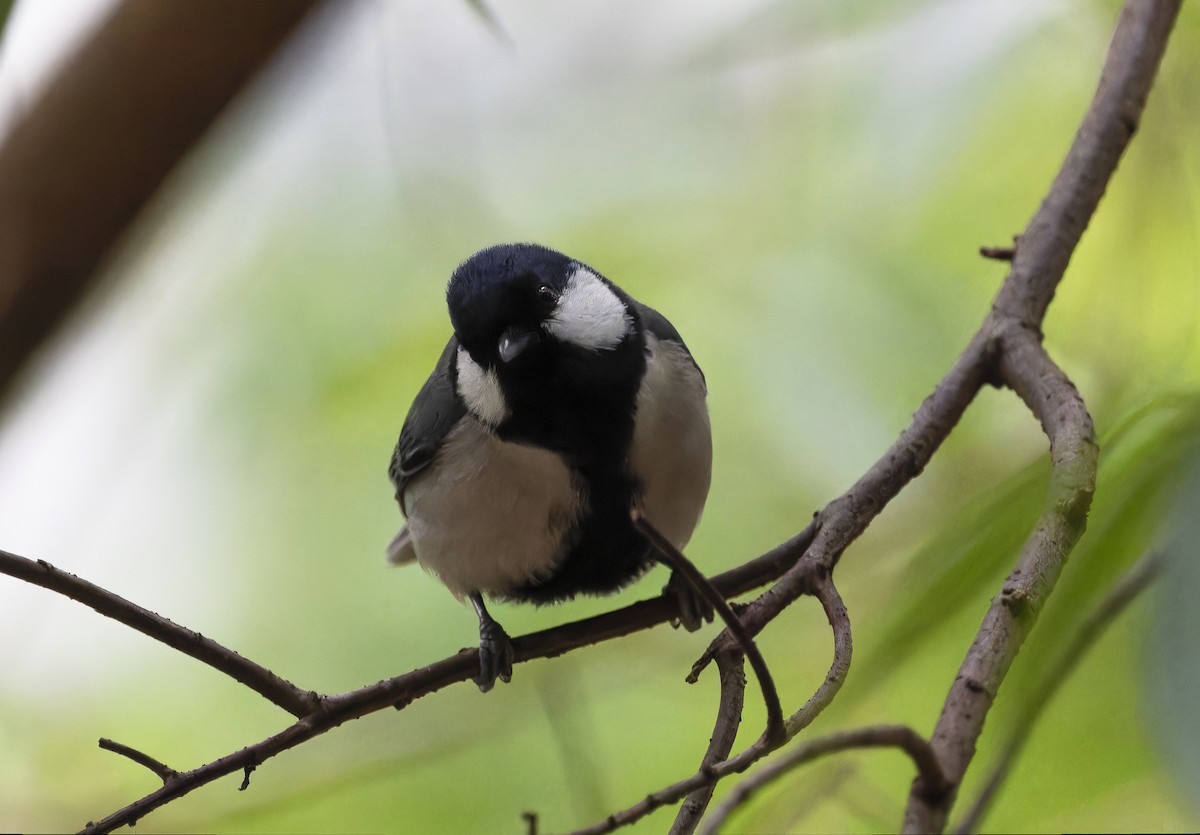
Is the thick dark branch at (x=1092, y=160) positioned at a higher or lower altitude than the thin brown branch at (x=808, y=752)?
higher

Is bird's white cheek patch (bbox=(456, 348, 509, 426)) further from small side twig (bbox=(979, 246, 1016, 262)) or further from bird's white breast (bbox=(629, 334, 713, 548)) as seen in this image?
small side twig (bbox=(979, 246, 1016, 262))

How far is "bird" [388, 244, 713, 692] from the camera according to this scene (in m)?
0.87

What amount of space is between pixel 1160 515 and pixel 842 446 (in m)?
0.67

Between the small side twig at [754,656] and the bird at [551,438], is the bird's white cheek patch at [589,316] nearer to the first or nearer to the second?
the bird at [551,438]

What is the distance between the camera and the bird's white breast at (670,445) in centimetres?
92

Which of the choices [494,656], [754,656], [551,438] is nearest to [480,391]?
[551,438]

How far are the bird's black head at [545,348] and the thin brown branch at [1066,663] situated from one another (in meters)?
0.41

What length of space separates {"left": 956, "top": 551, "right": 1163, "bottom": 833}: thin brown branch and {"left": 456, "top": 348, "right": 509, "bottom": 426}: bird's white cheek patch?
0.47 meters

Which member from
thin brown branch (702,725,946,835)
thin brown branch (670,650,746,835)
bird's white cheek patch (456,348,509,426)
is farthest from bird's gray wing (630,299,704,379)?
thin brown branch (702,725,946,835)

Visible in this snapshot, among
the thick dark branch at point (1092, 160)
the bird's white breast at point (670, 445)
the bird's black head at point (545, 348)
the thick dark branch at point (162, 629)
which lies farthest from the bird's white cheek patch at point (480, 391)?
the thick dark branch at point (1092, 160)

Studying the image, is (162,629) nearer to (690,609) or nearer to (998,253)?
(690,609)

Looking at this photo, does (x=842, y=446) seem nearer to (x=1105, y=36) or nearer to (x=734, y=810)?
(x=1105, y=36)

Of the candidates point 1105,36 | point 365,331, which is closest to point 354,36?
point 365,331

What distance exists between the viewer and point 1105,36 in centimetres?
123
